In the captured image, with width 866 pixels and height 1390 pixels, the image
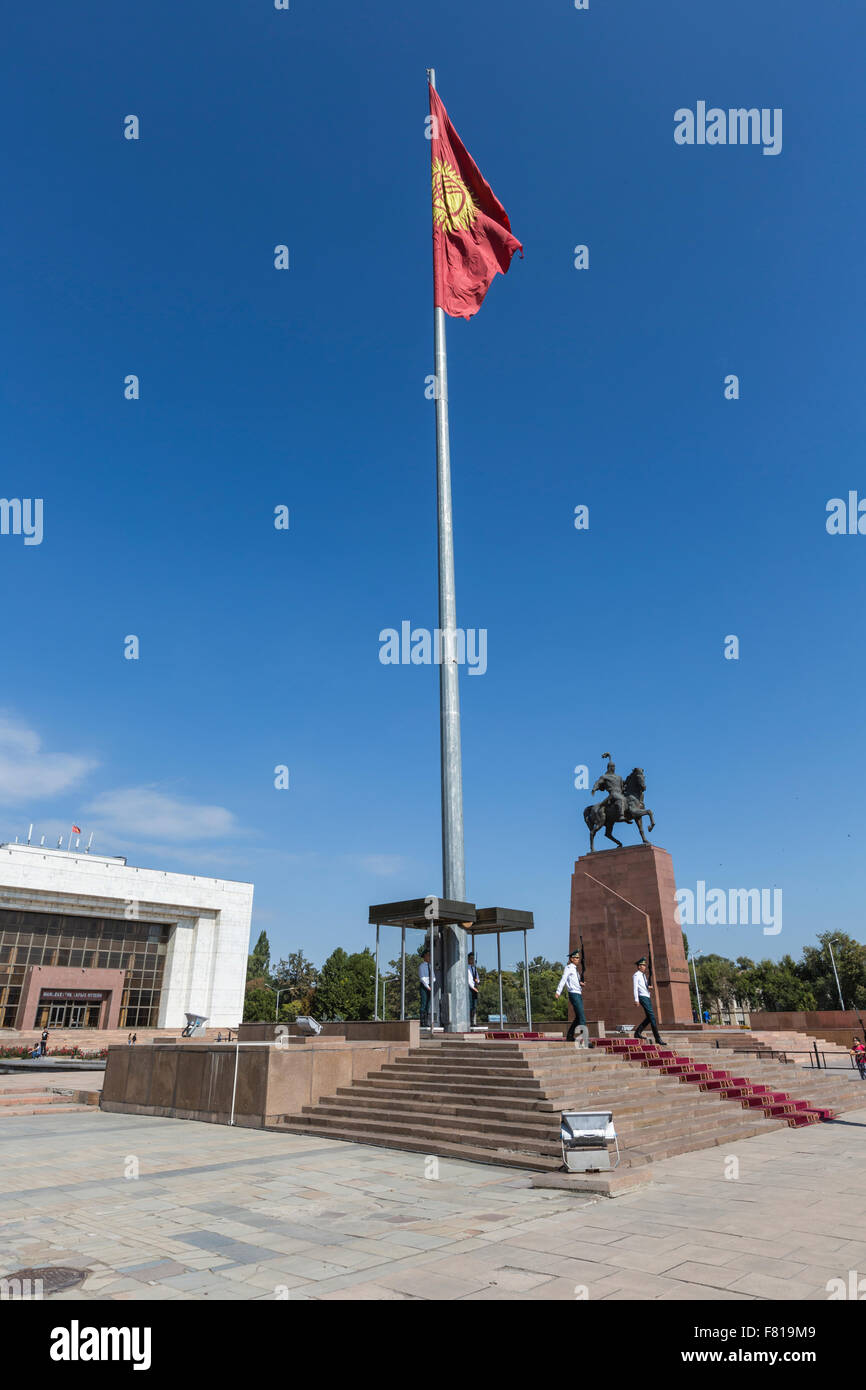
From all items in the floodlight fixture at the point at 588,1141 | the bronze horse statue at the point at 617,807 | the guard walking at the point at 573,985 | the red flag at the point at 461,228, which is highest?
the red flag at the point at 461,228

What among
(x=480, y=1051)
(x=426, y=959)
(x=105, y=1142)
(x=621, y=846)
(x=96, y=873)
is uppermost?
(x=96, y=873)

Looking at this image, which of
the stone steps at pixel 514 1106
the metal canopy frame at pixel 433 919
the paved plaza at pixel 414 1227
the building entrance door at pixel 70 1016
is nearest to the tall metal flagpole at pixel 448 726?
the metal canopy frame at pixel 433 919

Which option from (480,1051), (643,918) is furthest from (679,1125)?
(643,918)

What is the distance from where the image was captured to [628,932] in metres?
24.0

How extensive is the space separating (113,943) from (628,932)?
4965cm

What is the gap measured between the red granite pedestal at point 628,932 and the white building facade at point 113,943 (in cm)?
3877

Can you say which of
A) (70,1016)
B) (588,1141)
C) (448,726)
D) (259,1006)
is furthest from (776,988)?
(588,1141)

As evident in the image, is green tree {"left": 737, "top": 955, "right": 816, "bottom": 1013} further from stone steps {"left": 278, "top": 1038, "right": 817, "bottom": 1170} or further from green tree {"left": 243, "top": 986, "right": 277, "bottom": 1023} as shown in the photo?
stone steps {"left": 278, "top": 1038, "right": 817, "bottom": 1170}

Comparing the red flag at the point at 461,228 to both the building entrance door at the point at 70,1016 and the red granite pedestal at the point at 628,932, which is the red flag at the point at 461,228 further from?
the building entrance door at the point at 70,1016

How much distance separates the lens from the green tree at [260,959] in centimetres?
11969

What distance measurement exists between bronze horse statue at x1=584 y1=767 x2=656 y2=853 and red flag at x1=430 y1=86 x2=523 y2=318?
15.0 meters
